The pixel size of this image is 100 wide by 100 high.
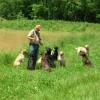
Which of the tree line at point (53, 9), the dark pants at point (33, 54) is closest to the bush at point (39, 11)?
the tree line at point (53, 9)

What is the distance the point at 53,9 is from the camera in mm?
75562

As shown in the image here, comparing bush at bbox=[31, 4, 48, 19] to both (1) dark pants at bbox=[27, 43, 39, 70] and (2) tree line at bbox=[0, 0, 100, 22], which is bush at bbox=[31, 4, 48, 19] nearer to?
(2) tree line at bbox=[0, 0, 100, 22]

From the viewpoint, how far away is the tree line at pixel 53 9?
2805 inches

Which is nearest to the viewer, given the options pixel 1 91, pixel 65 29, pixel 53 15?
pixel 1 91

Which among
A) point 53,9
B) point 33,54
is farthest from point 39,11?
point 33,54

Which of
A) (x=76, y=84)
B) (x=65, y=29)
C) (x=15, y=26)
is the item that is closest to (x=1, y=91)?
(x=76, y=84)

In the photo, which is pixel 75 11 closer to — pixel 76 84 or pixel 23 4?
pixel 23 4

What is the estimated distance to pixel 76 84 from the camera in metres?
12.9

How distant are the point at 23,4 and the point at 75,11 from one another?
14.3 meters

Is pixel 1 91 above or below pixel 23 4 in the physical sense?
above

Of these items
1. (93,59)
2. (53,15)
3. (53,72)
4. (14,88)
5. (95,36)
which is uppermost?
(14,88)

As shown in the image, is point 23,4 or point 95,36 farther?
point 23,4

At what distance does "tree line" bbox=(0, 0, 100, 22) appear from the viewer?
71.2 meters

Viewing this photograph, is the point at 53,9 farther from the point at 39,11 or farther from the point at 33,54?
the point at 33,54
